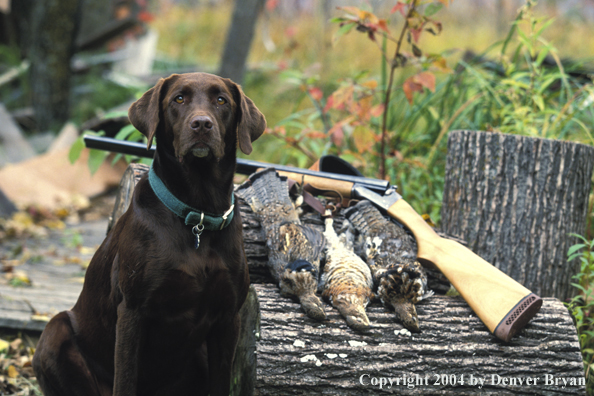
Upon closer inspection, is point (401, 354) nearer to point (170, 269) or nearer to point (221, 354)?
point (221, 354)

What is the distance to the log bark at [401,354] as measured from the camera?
88.8 inches

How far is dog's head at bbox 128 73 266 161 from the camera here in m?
1.99

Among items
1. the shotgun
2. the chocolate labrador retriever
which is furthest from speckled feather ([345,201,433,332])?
the chocolate labrador retriever

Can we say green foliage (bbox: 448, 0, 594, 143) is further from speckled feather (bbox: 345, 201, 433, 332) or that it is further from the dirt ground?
the dirt ground

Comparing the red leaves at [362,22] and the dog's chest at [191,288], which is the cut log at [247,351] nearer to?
the dog's chest at [191,288]

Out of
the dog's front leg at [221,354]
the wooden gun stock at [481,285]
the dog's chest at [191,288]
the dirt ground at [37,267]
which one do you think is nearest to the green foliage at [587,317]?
the wooden gun stock at [481,285]

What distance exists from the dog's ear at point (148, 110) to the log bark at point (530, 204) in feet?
7.37

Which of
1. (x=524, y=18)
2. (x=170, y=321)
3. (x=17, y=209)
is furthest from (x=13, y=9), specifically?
(x=170, y=321)

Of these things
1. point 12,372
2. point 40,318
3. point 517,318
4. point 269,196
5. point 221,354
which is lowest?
point 12,372

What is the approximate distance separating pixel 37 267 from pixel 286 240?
123 inches

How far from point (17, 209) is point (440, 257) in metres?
5.27

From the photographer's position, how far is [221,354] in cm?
227

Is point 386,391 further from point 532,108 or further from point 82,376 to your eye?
point 532,108

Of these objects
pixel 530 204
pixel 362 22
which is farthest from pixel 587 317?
pixel 362 22
